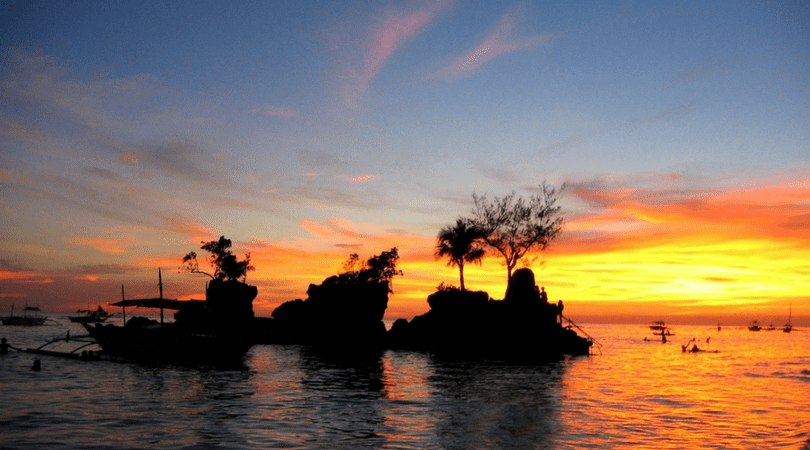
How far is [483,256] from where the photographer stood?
88.2 meters

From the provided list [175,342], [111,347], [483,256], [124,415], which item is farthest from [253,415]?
[483,256]

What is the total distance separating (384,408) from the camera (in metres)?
32.0

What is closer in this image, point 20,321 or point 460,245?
point 460,245

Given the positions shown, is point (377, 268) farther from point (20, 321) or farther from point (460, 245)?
point (20, 321)

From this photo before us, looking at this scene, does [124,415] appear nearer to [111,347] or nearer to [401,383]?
[401,383]

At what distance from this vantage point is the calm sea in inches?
939

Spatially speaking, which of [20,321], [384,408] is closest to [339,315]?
[384,408]

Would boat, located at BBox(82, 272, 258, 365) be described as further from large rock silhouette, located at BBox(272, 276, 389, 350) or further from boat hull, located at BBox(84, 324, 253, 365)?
large rock silhouette, located at BBox(272, 276, 389, 350)

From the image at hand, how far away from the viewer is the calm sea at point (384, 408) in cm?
2386

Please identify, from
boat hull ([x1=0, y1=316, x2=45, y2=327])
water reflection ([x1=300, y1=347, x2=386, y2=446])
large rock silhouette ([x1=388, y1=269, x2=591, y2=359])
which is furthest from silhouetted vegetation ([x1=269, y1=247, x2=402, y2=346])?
boat hull ([x1=0, y1=316, x2=45, y2=327])

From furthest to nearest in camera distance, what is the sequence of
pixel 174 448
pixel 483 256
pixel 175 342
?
1. pixel 483 256
2. pixel 175 342
3. pixel 174 448

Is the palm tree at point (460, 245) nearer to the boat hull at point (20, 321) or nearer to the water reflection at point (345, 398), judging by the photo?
the water reflection at point (345, 398)

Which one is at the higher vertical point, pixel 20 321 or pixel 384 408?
pixel 384 408

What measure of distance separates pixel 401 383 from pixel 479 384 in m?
5.71
